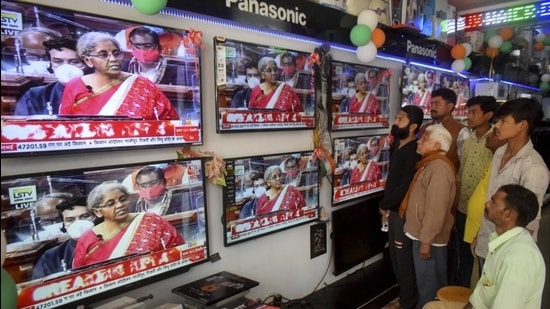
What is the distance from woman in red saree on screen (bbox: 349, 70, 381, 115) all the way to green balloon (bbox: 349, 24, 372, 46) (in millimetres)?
399

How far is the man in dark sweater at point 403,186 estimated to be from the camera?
2.45 metres

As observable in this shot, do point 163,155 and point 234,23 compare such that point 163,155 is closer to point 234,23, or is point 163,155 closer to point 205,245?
point 205,245

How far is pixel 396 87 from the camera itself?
356 cm

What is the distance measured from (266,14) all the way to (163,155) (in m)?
1.08

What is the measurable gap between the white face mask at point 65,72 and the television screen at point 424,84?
2898 millimetres

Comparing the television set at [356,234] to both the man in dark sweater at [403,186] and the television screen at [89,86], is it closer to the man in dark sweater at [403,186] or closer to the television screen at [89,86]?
the man in dark sweater at [403,186]

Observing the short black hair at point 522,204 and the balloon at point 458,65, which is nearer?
the short black hair at point 522,204

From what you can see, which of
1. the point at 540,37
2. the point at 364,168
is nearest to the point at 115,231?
the point at 364,168

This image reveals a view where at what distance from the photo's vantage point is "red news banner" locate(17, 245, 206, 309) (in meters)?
1.39

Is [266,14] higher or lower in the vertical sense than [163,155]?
higher

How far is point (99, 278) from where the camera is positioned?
1.56 m

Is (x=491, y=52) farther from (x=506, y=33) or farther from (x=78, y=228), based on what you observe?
(x=78, y=228)

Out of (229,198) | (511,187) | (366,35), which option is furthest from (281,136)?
(511,187)

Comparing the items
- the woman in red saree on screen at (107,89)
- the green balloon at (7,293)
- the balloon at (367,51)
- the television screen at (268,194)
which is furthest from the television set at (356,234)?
the green balloon at (7,293)
